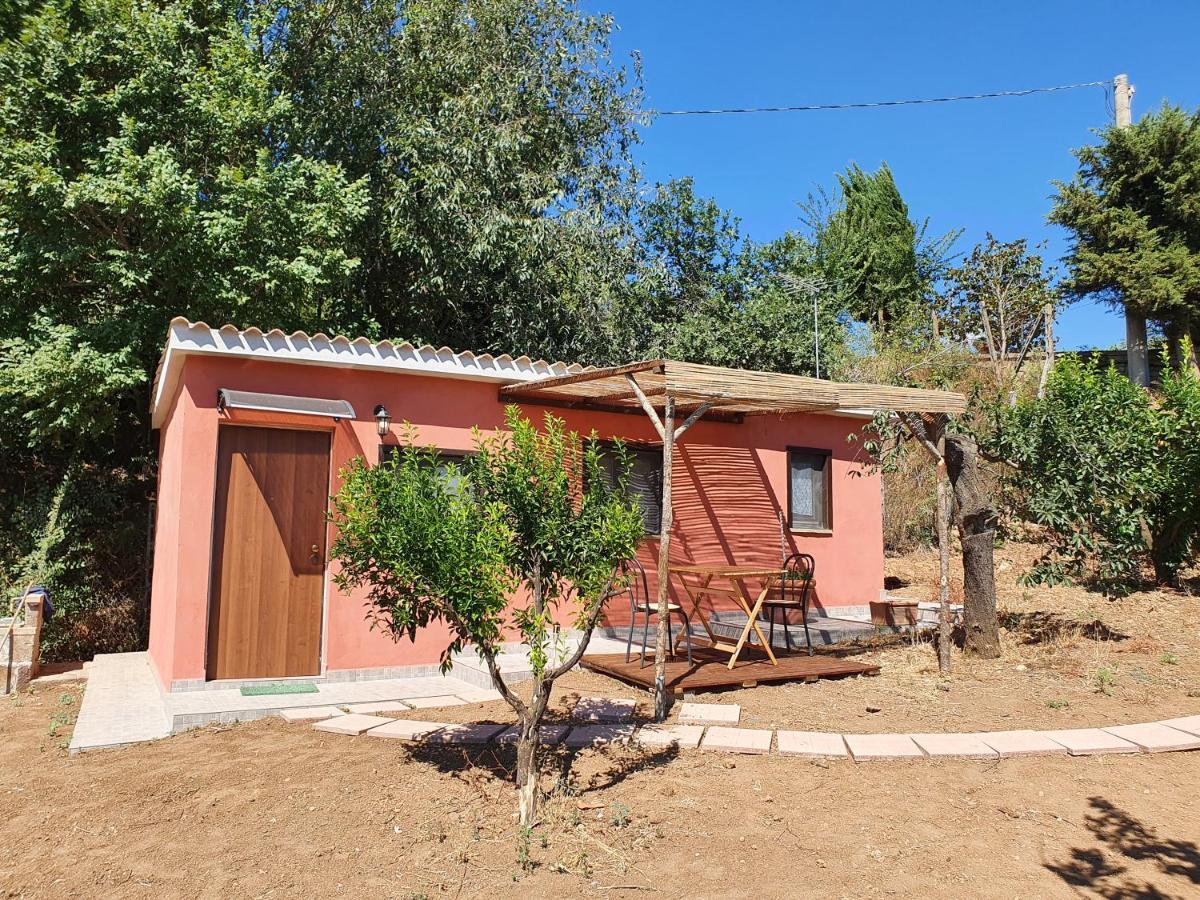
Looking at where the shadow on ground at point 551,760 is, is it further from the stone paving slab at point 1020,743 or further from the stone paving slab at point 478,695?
the stone paving slab at point 1020,743

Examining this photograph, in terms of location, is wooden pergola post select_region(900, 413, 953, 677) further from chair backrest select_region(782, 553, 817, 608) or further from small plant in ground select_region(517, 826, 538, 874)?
small plant in ground select_region(517, 826, 538, 874)

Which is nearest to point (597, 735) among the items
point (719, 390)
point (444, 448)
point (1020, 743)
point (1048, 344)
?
point (1020, 743)

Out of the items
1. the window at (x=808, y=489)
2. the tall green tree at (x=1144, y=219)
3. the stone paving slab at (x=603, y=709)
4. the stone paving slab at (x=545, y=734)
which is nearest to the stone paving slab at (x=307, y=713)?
the stone paving slab at (x=545, y=734)

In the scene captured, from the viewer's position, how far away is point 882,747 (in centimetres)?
473

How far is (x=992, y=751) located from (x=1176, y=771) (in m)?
0.93

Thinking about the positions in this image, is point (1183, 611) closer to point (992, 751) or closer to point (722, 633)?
point (722, 633)

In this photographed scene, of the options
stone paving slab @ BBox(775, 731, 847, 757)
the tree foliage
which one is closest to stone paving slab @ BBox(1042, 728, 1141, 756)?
stone paving slab @ BBox(775, 731, 847, 757)

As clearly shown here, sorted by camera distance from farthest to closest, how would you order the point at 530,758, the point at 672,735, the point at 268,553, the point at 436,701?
the point at 268,553
the point at 436,701
the point at 672,735
the point at 530,758

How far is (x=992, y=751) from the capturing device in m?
4.65

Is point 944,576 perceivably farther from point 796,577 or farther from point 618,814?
point 618,814

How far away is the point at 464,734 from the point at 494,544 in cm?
194

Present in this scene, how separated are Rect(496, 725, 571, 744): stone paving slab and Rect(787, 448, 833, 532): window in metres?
5.32

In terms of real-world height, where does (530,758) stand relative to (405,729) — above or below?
above

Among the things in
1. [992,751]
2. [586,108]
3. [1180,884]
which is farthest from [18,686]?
[586,108]
